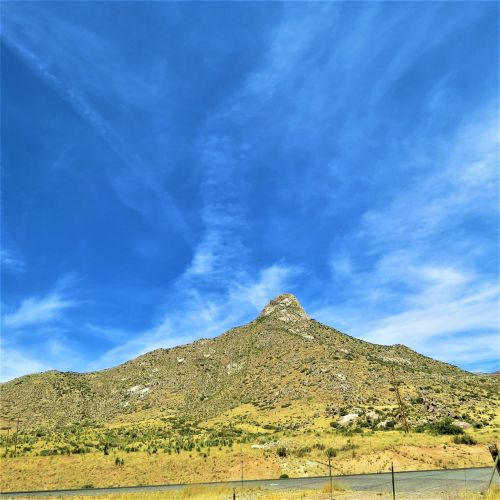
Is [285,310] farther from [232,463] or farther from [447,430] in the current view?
[232,463]

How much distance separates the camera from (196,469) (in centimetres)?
4053

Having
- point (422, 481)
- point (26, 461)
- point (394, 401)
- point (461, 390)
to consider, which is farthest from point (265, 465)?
point (461, 390)

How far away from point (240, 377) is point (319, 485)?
8199cm

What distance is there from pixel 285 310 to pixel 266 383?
146ft

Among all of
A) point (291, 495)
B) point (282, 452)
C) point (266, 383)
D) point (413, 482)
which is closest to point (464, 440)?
point (282, 452)

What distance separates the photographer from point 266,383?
10112cm

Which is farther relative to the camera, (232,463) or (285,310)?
(285,310)

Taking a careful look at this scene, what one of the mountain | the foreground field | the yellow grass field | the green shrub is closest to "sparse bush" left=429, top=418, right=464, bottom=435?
the yellow grass field

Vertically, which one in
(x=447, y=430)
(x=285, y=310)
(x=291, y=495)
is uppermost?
(x=285, y=310)

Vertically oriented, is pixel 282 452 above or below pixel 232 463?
above

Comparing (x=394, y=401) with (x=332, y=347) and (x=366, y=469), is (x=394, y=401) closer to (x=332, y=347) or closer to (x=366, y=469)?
(x=332, y=347)

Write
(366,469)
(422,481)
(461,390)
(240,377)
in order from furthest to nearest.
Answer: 1. (240,377)
2. (461,390)
3. (366,469)
4. (422,481)

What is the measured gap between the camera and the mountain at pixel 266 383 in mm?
82188

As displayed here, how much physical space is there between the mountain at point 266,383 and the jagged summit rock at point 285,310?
412 millimetres
